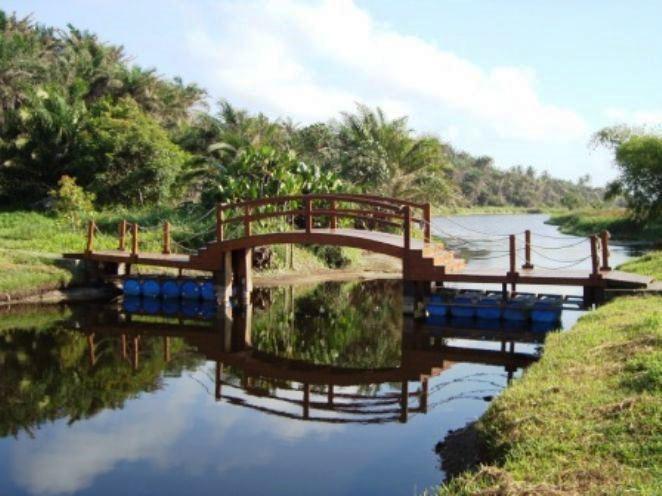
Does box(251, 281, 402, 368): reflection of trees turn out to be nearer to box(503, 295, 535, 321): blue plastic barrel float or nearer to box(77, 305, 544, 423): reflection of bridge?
box(77, 305, 544, 423): reflection of bridge

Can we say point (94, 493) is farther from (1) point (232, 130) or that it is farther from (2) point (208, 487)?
(1) point (232, 130)

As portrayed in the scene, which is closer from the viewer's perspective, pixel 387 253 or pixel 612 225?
pixel 387 253

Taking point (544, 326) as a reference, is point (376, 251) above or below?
above

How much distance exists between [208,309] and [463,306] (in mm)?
7100

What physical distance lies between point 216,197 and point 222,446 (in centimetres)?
1941

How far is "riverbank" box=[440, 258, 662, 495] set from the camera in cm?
581

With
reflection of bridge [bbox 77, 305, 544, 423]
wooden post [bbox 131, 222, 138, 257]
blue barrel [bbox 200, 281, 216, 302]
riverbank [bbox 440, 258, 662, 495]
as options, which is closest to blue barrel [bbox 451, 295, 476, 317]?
reflection of bridge [bbox 77, 305, 544, 423]

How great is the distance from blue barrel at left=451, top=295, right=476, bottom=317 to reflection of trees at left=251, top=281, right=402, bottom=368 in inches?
54.5

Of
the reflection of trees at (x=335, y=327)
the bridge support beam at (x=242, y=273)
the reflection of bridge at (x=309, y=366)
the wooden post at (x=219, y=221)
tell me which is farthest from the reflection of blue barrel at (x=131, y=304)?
the reflection of trees at (x=335, y=327)

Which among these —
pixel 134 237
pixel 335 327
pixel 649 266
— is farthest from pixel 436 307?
pixel 134 237

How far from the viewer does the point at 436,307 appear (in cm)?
1781

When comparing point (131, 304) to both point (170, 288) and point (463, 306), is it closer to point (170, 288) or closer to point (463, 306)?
point (170, 288)

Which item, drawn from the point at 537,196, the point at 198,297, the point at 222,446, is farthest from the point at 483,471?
the point at 537,196

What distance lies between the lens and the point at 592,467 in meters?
5.97
